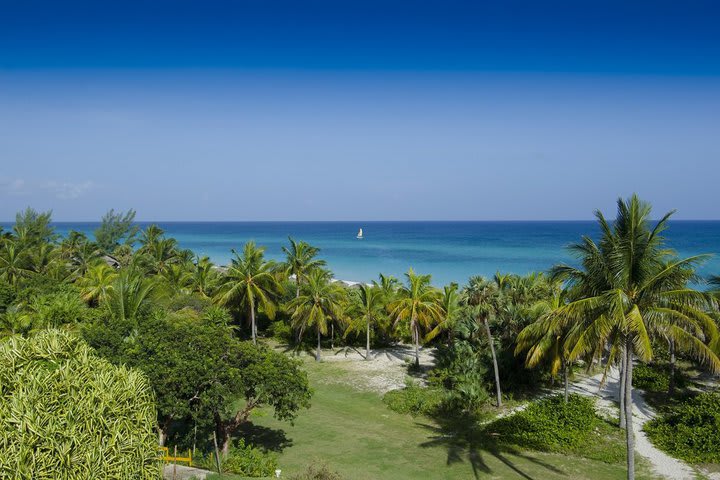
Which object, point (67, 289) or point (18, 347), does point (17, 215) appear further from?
point (18, 347)

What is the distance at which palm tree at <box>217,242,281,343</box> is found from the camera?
3281 cm

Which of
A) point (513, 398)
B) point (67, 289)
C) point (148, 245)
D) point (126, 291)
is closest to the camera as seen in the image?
point (126, 291)

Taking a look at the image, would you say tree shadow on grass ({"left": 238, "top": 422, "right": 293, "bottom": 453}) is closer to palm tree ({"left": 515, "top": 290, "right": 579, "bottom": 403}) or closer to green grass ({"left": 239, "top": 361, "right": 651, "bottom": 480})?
green grass ({"left": 239, "top": 361, "right": 651, "bottom": 480})

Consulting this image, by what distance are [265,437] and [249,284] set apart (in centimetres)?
1539

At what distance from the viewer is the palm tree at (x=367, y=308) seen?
31.5m

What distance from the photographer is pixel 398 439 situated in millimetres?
18891

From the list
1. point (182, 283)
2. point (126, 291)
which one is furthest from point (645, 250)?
point (182, 283)

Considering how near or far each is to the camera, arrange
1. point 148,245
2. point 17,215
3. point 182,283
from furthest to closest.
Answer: point 17,215
point 148,245
point 182,283

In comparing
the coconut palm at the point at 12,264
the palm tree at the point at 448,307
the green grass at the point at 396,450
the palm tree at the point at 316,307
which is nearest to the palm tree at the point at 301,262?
the palm tree at the point at 316,307

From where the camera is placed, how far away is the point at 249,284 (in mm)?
32906

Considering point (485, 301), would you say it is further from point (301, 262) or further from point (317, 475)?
point (301, 262)

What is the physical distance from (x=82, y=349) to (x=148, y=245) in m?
41.4

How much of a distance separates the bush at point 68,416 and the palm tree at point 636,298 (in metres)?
11.5

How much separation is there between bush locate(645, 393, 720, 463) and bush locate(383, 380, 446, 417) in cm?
899
